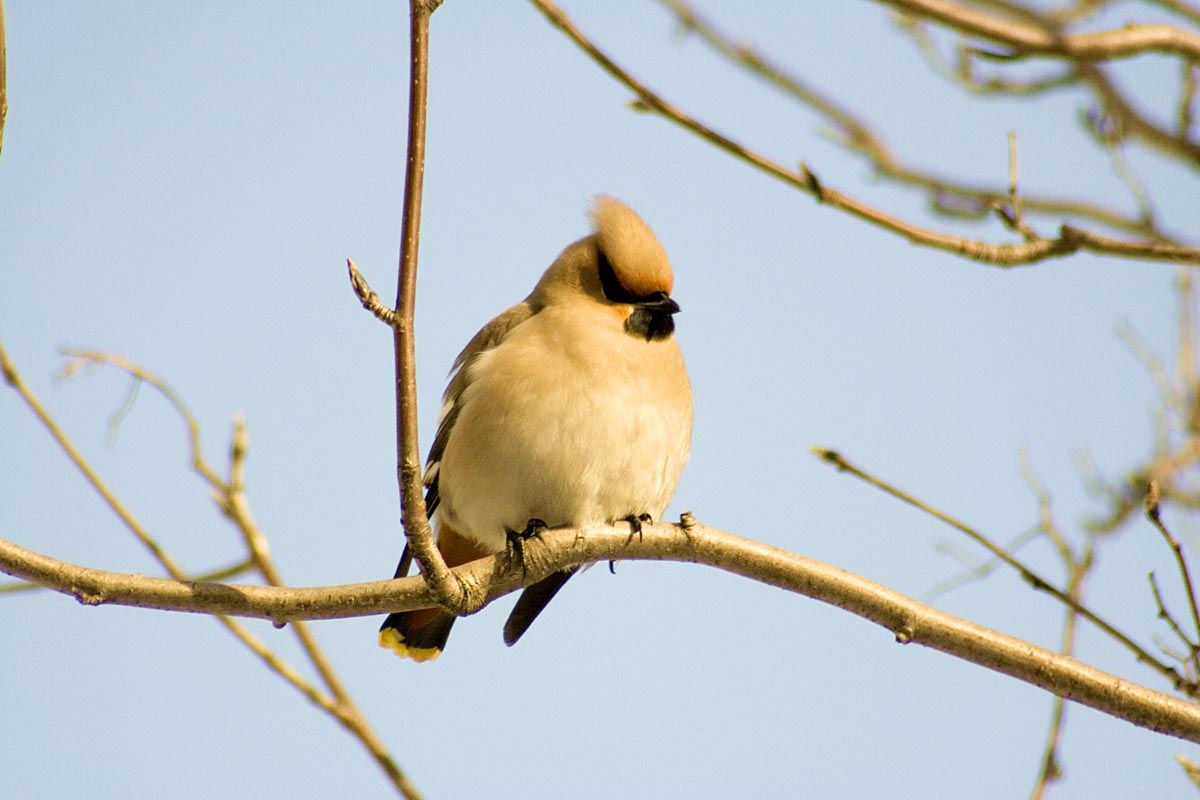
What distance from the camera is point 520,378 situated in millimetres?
4258

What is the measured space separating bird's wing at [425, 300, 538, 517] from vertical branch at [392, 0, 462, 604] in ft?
4.99

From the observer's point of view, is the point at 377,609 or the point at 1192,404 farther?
the point at 1192,404

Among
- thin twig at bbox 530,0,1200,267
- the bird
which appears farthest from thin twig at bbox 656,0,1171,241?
the bird

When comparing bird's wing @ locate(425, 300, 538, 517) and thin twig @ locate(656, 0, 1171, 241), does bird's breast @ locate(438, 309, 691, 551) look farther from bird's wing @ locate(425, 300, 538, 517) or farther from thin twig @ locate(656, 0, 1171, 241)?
thin twig @ locate(656, 0, 1171, 241)

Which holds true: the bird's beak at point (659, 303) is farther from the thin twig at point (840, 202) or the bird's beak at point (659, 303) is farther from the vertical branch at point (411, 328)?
the thin twig at point (840, 202)

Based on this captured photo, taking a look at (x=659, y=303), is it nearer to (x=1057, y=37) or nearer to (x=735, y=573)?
(x=735, y=573)

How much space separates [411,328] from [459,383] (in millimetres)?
2053

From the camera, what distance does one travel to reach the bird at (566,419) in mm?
4164

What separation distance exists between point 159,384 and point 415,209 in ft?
Answer: 5.01

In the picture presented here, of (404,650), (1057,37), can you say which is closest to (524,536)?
(404,650)

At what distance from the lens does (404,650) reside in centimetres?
454

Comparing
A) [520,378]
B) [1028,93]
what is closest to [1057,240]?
[1028,93]

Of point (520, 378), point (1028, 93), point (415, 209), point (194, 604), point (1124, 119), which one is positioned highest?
point (520, 378)

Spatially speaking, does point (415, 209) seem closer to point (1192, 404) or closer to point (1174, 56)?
point (1174, 56)
